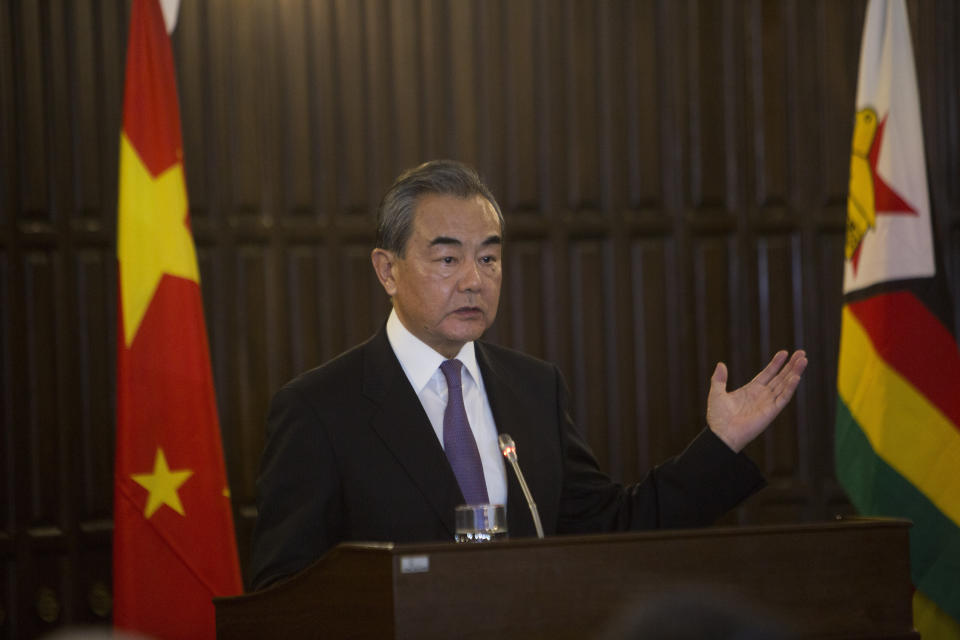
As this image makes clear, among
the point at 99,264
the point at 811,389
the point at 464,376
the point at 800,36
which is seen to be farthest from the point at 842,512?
the point at 99,264

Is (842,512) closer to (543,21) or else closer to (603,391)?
(603,391)

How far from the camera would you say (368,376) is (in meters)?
2.74

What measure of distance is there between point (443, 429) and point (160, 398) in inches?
64.2

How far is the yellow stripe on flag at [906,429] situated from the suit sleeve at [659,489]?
70.2 inches

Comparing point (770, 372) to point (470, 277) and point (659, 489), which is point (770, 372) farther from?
point (470, 277)

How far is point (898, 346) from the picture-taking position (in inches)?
171

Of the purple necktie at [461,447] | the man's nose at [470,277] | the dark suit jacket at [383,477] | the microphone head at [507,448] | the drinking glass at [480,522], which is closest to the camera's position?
the drinking glass at [480,522]

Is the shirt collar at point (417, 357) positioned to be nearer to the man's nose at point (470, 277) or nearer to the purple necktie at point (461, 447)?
the purple necktie at point (461, 447)

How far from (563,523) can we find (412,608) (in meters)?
1.03

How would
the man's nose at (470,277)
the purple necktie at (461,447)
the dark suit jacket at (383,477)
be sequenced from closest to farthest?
the dark suit jacket at (383,477), the purple necktie at (461,447), the man's nose at (470,277)

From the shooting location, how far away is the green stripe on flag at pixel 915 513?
13.6 ft

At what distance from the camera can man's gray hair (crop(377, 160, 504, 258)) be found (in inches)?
112

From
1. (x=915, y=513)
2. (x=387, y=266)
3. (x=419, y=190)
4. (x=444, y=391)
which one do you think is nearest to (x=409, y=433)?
(x=444, y=391)

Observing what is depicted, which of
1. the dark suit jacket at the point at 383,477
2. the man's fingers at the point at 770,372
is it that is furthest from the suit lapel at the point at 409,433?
the man's fingers at the point at 770,372
